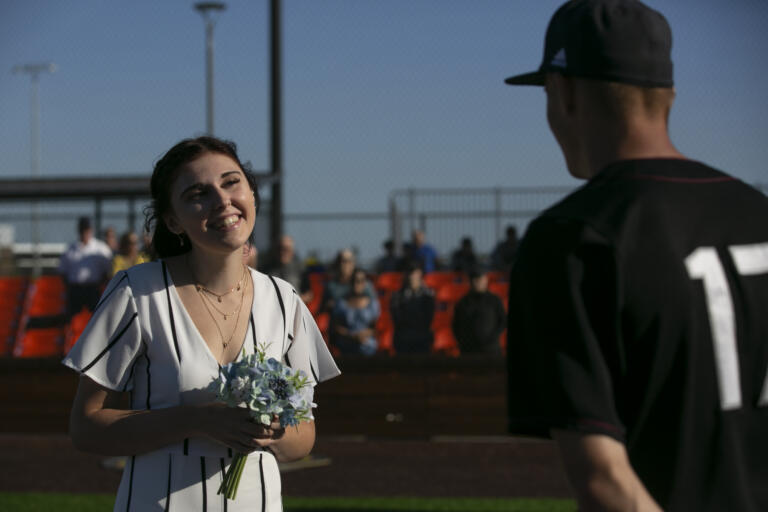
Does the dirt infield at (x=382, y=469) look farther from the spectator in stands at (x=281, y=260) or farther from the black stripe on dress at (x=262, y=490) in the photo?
the black stripe on dress at (x=262, y=490)

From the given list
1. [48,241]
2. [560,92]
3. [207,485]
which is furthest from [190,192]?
[48,241]

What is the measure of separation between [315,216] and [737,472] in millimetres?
11710

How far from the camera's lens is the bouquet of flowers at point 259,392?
2.62m

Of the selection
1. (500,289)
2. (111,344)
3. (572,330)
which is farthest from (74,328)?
(572,330)

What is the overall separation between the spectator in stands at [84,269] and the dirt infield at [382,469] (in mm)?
1593

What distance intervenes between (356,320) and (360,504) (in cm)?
322

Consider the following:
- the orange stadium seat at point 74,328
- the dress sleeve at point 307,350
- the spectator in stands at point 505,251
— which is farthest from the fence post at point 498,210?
the dress sleeve at point 307,350

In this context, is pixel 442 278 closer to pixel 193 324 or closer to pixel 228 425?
pixel 193 324

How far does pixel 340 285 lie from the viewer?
35.2 feet

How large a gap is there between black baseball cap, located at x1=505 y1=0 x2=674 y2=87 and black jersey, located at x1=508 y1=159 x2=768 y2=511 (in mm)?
163

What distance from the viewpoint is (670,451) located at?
1548mm

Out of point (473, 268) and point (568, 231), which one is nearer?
point (568, 231)

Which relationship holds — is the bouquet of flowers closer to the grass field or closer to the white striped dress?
the white striped dress

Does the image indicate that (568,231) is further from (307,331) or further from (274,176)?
(274,176)
